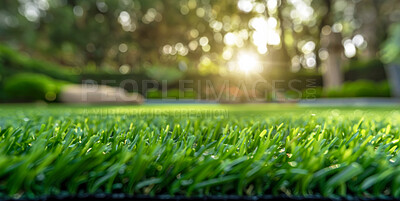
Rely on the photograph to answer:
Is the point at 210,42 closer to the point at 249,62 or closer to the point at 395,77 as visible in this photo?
the point at 249,62

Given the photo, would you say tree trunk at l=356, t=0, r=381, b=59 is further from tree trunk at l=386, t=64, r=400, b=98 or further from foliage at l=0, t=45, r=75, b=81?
foliage at l=0, t=45, r=75, b=81

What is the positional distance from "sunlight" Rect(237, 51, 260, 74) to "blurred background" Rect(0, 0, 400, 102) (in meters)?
0.11

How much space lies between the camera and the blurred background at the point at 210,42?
14789 millimetres

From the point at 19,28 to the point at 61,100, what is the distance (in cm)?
1563

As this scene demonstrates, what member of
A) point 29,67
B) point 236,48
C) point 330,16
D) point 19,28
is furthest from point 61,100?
point 236,48

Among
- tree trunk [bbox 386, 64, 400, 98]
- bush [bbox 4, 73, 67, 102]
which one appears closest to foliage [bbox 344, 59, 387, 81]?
tree trunk [bbox 386, 64, 400, 98]

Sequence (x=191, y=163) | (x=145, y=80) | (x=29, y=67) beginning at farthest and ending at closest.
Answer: (x=145, y=80) < (x=29, y=67) < (x=191, y=163)

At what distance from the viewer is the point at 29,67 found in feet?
32.1

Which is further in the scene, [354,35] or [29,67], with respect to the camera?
[354,35]

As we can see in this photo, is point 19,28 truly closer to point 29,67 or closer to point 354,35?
point 29,67

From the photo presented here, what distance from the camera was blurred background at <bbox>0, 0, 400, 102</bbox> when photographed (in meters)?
14.8

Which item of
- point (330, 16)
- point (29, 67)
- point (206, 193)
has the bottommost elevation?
point (206, 193)

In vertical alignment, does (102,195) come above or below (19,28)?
below

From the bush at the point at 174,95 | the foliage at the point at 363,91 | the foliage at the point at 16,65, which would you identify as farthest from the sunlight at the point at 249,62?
the foliage at the point at 16,65
